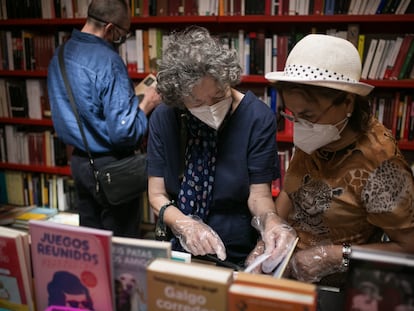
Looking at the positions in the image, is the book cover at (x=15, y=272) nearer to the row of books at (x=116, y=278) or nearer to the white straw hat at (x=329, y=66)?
the row of books at (x=116, y=278)

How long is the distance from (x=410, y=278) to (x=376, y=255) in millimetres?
59

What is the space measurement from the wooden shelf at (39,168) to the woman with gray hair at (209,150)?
1781 mm

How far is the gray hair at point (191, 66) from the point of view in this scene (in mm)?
1167

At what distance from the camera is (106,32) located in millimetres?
1913

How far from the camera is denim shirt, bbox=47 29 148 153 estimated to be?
1823mm

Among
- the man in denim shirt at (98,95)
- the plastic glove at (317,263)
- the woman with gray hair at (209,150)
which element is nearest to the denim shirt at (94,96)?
the man in denim shirt at (98,95)

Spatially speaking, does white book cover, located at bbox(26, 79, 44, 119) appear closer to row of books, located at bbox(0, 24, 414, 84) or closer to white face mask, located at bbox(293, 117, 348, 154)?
row of books, located at bbox(0, 24, 414, 84)

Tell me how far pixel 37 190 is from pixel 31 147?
35cm

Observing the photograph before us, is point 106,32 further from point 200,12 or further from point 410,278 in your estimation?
point 410,278

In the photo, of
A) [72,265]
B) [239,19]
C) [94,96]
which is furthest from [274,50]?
[72,265]

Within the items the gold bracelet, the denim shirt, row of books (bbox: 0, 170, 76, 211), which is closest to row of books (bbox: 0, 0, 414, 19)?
the denim shirt

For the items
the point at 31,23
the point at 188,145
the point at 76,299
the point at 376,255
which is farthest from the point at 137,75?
the point at 376,255

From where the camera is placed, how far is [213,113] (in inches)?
49.0

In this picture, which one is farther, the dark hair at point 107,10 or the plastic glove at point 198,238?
the dark hair at point 107,10
